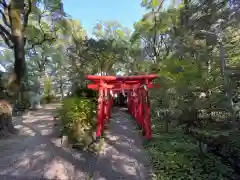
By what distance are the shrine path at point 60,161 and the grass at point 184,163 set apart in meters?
0.38

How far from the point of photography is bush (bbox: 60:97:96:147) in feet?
17.5

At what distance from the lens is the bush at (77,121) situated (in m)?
5.34

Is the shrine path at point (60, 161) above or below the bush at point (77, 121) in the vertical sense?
below

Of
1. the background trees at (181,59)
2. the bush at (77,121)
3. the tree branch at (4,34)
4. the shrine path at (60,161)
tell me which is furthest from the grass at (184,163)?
the tree branch at (4,34)

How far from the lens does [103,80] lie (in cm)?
648

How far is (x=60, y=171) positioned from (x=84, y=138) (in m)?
1.67

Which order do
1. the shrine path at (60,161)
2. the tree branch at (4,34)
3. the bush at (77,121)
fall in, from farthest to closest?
the tree branch at (4,34)
the bush at (77,121)
the shrine path at (60,161)

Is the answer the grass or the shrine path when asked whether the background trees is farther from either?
the shrine path

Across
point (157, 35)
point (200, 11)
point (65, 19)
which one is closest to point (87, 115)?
point (65, 19)

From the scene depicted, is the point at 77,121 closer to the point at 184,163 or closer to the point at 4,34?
the point at 184,163

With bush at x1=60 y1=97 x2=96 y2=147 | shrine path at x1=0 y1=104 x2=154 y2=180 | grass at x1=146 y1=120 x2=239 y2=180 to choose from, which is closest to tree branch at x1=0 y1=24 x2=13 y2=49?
bush at x1=60 y1=97 x2=96 y2=147

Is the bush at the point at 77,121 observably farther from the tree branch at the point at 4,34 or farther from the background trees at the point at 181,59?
the tree branch at the point at 4,34

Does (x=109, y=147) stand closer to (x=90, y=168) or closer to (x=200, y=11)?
(x=90, y=168)

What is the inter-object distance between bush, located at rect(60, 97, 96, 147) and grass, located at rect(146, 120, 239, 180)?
2151mm
